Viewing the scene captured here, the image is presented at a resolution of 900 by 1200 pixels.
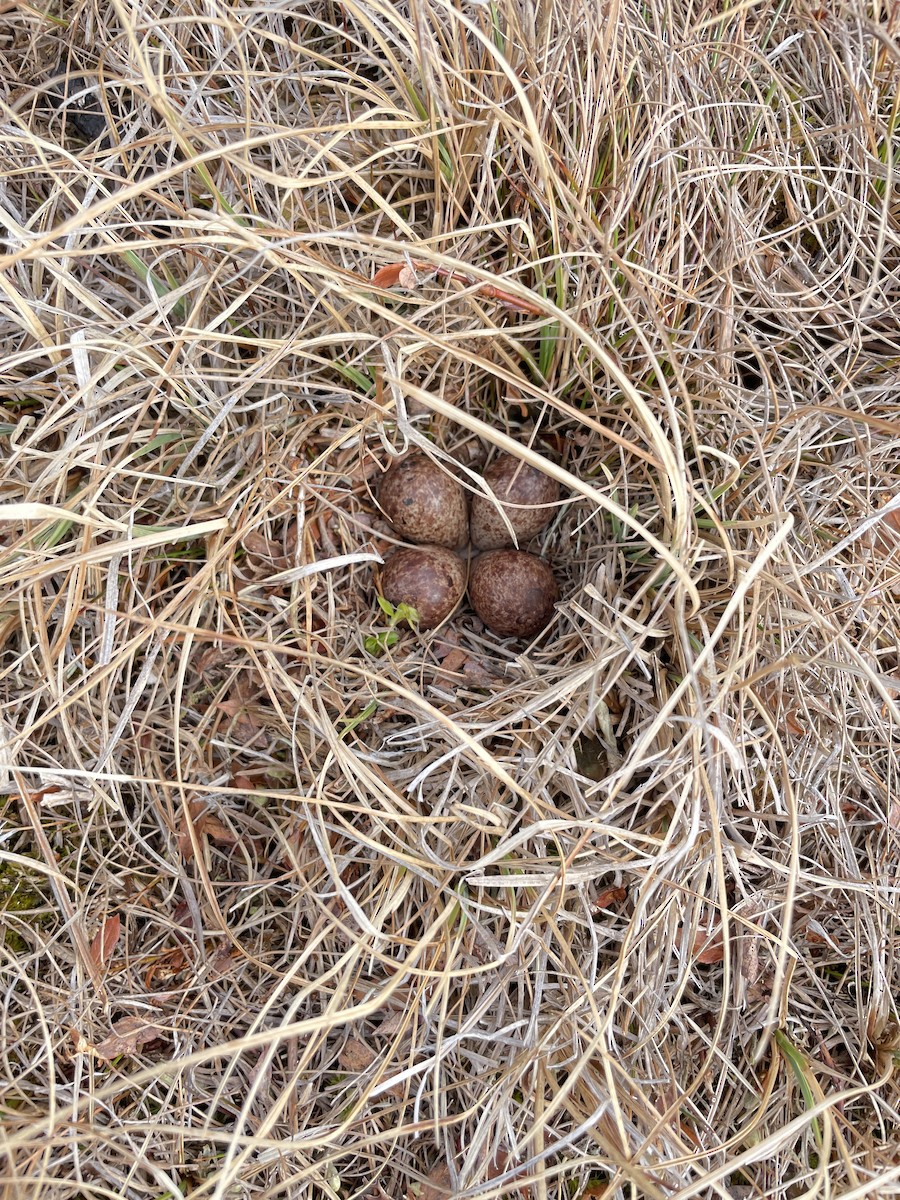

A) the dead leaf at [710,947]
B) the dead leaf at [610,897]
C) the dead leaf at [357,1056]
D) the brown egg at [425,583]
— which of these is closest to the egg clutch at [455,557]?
the brown egg at [425,583]

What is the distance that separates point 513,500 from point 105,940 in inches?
44.4

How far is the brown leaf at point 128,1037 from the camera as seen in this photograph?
1.50 m

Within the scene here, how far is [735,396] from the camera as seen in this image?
5.02 ft

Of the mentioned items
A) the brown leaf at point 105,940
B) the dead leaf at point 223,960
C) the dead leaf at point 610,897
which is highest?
the brown leaf at point 105,940

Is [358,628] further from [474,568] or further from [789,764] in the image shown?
[789,764]

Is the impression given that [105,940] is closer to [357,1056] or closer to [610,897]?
[357,1056]

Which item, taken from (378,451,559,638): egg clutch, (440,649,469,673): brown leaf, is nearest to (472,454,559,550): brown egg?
(378,451,559,638): egg clutch

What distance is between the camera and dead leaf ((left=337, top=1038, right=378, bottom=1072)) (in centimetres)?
152

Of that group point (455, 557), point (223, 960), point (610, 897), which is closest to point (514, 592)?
point (455, 557)

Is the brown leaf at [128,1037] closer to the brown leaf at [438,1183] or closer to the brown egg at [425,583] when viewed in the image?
the brown leaf at [438,1183]

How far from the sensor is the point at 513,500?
1640 millimetres

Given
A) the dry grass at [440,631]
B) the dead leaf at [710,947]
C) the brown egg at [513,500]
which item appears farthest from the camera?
the brown egg at [513,500]

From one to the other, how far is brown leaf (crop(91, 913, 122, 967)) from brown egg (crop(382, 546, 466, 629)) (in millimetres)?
793

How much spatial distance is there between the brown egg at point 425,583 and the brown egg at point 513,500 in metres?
0.11
